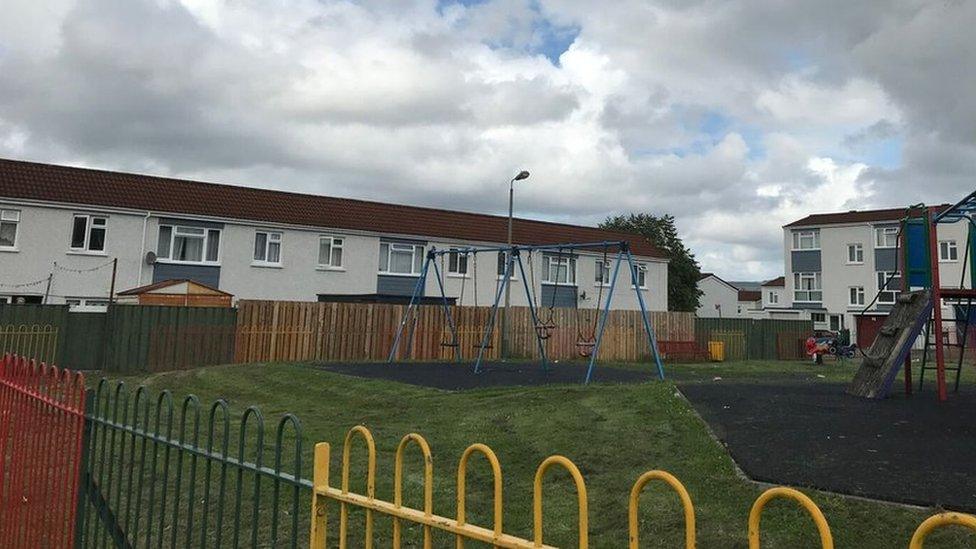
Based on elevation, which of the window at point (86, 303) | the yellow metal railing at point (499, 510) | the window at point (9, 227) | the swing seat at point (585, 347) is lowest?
the yellow metal railing at point (499, 510)

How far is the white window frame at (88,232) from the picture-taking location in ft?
85.9

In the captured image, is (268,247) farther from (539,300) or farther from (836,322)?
(836,322)

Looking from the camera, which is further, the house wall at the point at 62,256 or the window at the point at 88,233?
the window at the point at 88,233

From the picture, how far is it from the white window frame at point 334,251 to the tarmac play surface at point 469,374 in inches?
451

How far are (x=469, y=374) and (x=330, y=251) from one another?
52.3 feet

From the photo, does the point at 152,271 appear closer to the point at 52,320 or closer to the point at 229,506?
the point at 52,320

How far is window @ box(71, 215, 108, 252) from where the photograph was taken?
1037 inches

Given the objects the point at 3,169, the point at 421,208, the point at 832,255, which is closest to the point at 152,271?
the point at 3,169

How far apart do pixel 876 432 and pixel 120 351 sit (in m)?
20.5

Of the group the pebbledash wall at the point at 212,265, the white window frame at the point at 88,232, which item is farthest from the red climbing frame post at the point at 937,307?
the white window frame at the point at 88,232

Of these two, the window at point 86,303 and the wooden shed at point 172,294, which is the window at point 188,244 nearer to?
the window at point 86,303

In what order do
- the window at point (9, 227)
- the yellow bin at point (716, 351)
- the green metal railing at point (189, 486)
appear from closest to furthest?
the green metal railing at point (189, 486)
the window at point (9, 227)
the yellow bin at point (716, 351)

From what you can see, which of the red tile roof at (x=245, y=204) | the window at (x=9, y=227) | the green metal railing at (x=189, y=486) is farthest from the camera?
the red tile roof at (x=245, y=204)

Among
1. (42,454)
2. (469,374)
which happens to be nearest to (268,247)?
(469,374)
